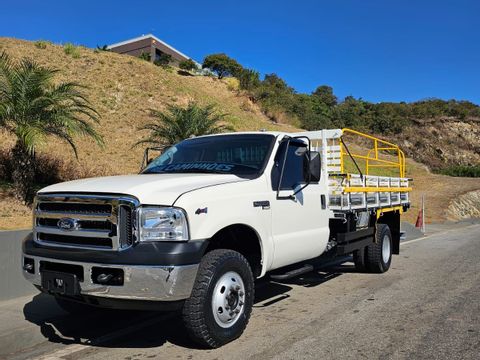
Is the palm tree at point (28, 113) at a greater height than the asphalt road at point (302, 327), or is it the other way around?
the palm tree at point (28, 113)

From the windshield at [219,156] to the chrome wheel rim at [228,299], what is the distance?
1.21m

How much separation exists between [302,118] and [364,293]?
141 feet

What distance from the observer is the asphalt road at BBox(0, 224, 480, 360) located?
4613mm

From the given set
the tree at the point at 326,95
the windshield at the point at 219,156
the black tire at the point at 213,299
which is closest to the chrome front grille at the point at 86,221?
the black tire at the point at 213,299

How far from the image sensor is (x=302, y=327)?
536 cm

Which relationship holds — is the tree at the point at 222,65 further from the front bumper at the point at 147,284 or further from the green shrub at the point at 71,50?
the front bumper at the point at 147,284

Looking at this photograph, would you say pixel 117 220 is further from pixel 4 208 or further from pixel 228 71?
pixel 228 71

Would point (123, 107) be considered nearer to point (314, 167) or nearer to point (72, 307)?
point (72, 307)

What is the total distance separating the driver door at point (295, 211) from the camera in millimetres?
5504

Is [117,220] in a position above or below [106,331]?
above

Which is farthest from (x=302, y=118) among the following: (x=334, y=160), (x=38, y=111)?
(x=334, y=160)

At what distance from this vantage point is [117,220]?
4215 mm

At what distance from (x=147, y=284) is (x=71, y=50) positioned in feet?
99.0

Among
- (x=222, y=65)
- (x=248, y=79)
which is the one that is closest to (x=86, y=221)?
(x=248, y=79)
